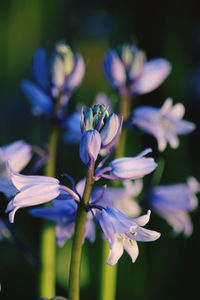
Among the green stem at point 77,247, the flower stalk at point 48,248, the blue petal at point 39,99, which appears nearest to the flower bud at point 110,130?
the green stem at point 77,247

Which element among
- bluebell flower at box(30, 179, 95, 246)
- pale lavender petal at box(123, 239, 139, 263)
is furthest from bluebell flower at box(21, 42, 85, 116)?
pale lavender petal at box(123, 239, 139, 263)

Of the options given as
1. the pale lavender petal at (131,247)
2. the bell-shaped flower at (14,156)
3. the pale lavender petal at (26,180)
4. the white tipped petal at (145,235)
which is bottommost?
the pale lavender petal at (131,247)

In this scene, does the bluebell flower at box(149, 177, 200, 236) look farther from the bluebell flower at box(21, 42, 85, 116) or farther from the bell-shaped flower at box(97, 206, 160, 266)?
A: the bell-shaped flower at box(97, 206, 160, 266)

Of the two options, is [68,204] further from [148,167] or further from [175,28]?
[175,28]

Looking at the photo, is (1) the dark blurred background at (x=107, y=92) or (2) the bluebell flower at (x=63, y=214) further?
(1) the dark blurred background at (x=107, y=92)

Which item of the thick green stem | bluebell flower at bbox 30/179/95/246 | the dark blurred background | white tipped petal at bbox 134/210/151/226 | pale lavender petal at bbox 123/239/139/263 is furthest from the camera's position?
the dark blurred background

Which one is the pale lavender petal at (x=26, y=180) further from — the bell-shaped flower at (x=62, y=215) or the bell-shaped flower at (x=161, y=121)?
the bell-shaped flower at (x=161, y=121)
